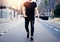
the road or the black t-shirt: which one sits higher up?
the black t-shirt

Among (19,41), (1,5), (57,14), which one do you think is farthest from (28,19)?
(1,5)

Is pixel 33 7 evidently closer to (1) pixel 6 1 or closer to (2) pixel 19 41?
(2) pixel 19 41

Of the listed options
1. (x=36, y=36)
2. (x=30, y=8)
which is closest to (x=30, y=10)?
(x=30, y=8)

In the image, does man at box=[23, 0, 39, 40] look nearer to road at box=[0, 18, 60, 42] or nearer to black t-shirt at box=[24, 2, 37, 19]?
black t-shirt at box=[24, 2, 37, 19]

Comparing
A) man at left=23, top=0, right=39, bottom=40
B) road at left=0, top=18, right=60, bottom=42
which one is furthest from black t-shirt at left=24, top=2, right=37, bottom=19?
road at left=0, top=18, right=60, bottom=42

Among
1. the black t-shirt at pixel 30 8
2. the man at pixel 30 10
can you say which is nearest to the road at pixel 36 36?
the man at pixel 30 10

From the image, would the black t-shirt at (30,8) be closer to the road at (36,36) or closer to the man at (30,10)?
the man at (30,10)

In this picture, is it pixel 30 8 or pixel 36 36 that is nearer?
pixel 30 8

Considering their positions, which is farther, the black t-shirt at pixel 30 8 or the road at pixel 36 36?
the road at pixel 36 36

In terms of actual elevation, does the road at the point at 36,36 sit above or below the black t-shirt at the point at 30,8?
below

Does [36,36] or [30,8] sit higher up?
[30,8]

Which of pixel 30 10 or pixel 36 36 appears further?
pixel 36 36

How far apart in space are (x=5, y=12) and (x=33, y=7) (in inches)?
2992

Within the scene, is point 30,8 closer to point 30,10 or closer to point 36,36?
point 30,10
